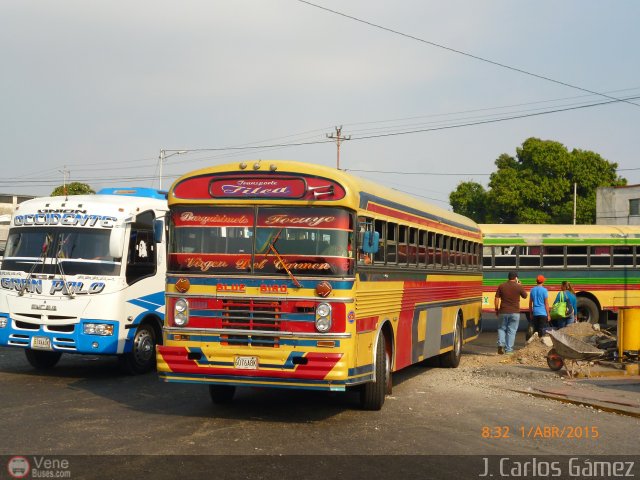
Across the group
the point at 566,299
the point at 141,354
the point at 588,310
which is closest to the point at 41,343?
the point at 141,354

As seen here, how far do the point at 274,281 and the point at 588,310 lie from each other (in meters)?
16.8

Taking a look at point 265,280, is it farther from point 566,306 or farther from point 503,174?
point 503,174

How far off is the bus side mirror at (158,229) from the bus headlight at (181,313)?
15.7 ft

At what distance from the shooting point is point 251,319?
9516mm

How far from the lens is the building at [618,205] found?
58.4 meters

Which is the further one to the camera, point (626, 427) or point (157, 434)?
point (626, 427)

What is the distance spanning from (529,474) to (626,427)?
118 inches

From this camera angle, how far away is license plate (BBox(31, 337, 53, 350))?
13.0 meters

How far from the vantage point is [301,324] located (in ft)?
30.6

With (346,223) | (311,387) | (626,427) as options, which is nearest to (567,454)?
(626,427)

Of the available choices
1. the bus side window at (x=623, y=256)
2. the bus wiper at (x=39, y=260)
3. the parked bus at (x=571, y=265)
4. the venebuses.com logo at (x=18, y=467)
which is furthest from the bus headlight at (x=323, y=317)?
the bus side window at (x=623, y=256)

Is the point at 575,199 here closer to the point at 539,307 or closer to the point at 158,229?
the point at 539,307

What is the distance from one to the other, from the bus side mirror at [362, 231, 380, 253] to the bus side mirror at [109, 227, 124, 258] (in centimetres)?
502

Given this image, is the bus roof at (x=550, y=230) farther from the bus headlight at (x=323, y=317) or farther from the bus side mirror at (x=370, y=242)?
the bus headlight at (x=323, y=317)
